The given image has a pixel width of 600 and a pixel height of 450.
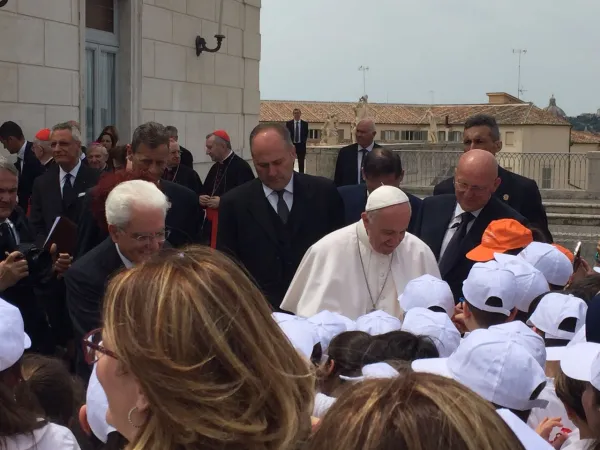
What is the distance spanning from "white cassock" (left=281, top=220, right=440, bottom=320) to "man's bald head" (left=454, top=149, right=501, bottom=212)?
729 millimetres

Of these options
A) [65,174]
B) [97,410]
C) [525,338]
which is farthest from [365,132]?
[97,410]

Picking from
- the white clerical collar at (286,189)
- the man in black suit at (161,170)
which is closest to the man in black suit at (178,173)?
the man in black suit at (161,170)

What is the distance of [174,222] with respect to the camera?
5453mm

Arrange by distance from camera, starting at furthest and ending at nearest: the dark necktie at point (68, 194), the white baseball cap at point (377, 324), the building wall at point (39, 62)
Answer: the building wall at point (39, 62), the dark necktie at point (68, 194), the white baseball cap at point (377, 324)

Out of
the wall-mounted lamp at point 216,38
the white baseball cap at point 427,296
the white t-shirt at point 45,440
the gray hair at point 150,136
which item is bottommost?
the white t-shirt at point 45,440

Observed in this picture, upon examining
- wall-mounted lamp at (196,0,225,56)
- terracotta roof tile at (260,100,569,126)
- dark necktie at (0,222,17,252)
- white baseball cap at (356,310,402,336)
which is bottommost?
white baseball cap at (356,310,402,336)

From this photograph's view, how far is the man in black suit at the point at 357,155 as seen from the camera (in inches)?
384

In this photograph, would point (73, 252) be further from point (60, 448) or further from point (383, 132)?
point (383, 132)

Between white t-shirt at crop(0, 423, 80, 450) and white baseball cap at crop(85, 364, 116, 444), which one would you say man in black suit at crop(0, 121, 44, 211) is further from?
white t-shirt at crop(0, 423, 80, 450)

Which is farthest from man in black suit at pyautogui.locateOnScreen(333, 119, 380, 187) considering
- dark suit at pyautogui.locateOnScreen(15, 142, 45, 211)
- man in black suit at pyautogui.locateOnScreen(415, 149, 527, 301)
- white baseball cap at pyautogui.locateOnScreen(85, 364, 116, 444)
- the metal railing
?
the metal railing

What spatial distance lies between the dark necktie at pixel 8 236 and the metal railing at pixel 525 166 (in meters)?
14.4

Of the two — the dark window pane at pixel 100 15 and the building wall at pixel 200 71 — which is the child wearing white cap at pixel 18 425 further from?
the building wall at pixel 200 71

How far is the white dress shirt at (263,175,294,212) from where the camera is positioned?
5305 millimetres

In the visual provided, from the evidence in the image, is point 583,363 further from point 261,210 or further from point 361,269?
point 261,210
